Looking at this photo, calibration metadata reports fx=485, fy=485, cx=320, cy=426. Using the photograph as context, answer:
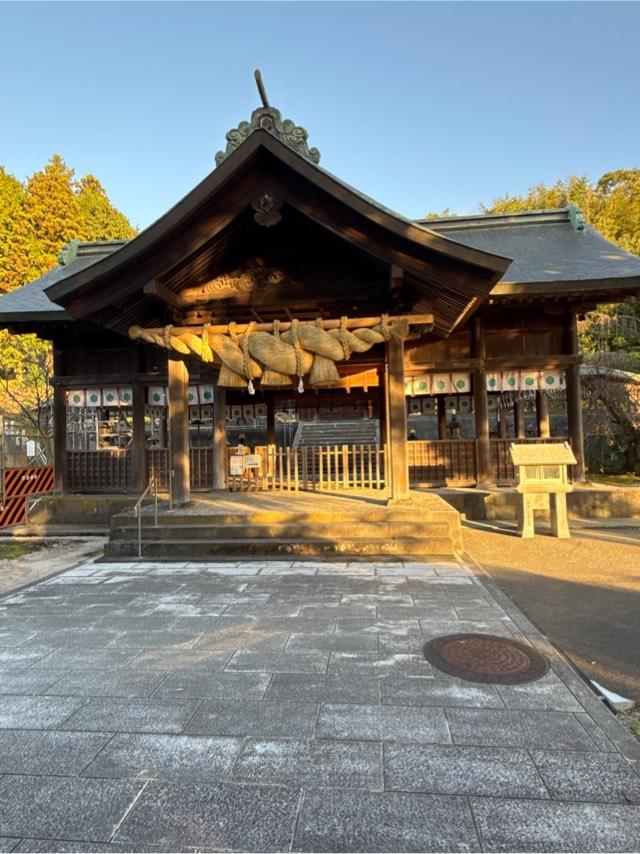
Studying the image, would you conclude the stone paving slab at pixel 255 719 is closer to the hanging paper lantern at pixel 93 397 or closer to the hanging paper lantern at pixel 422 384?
the hanging paper lantern at pixel 422 384

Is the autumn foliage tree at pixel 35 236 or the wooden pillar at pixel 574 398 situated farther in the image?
the autumn foliage tree at pixel 35 236

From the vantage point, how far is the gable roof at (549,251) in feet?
33.0

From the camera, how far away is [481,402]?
38.5 feet

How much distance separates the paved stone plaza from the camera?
2.12 m

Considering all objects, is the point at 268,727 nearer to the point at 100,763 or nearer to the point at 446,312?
the point at 100,763

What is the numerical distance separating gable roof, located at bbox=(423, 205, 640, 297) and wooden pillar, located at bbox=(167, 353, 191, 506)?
6.45m

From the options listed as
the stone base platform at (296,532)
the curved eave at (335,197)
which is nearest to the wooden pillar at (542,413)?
the stone base platform at (296,532)

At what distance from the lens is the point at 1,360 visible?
23.9 meters

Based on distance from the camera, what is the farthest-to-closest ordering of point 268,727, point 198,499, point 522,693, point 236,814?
1. point 198,499
2. point 522,693
3. point 268,727
4. point 236,814

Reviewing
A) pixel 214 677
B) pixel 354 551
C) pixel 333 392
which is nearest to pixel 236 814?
pixel 214 677

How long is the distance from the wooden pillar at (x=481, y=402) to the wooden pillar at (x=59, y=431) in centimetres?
1056

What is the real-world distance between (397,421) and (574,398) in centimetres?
582

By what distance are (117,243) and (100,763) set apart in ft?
52.4

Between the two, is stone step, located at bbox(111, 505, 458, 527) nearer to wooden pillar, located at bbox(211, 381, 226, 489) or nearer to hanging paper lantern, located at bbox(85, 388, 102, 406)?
wooden pillar, located at bbox(211, 381, 226, 489)
